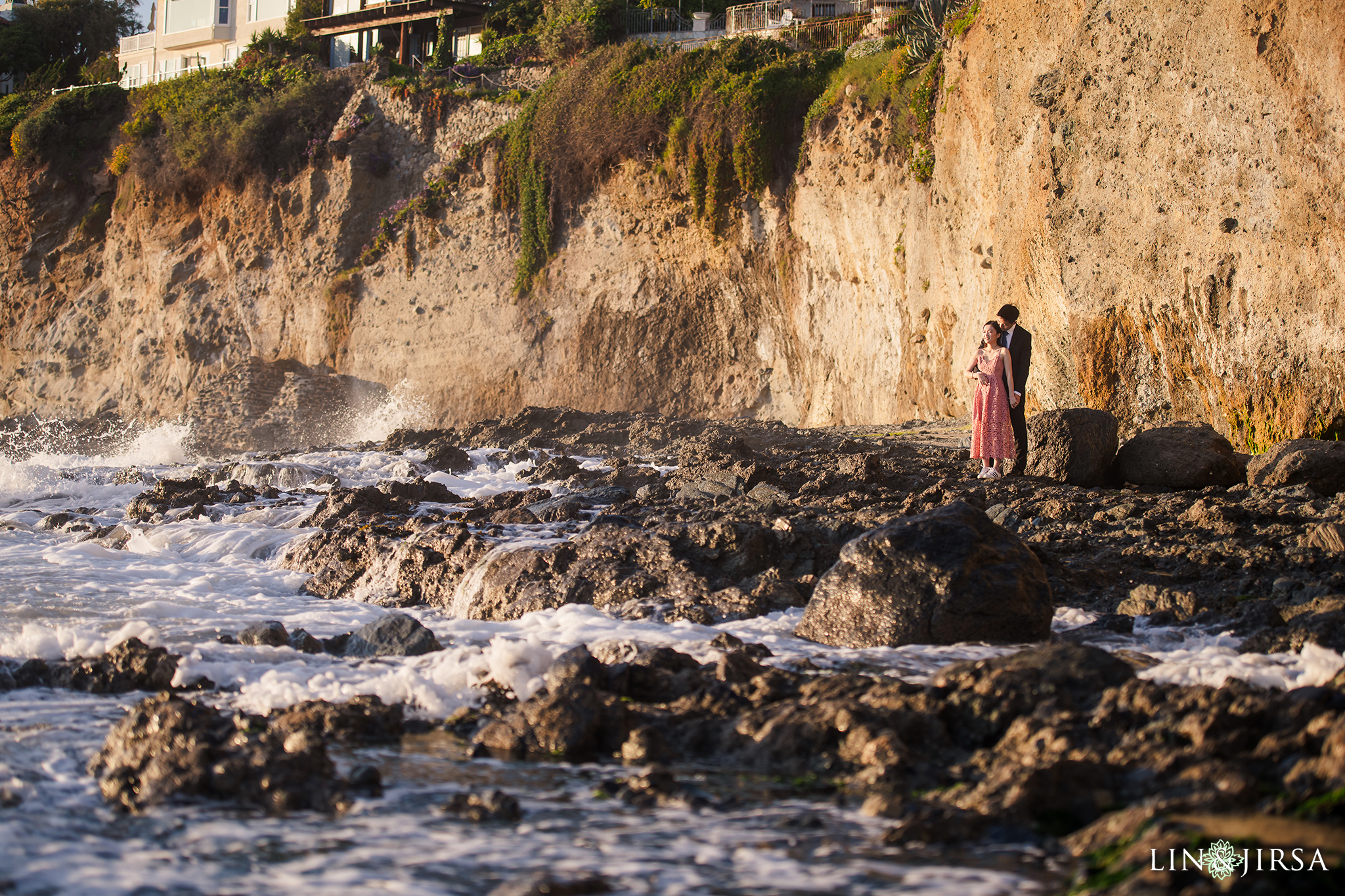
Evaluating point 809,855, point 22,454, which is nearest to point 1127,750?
point 809,855

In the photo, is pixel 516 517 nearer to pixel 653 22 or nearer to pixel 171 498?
pixel 171 498

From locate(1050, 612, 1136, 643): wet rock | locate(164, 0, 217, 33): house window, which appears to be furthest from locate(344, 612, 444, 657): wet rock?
locate(164, 0, 217, 33): house window

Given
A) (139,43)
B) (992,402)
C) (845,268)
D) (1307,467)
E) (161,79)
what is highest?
(139,43)

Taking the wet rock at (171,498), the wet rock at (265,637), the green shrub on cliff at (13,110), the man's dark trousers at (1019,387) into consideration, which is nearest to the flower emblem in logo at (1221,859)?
the wet rock at (265,637)

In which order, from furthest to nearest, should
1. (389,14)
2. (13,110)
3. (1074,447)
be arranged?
1. (389,14)
2. (13,110)
3. (1074,447)

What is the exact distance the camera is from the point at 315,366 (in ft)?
81.2

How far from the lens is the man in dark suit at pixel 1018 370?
8.86 meters

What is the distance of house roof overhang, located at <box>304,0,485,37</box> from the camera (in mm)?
28000

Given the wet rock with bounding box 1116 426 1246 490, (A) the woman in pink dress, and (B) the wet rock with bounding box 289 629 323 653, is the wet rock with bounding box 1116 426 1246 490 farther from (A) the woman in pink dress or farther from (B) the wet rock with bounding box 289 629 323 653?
(B) the wet rock with bounding box 289 629 323 653

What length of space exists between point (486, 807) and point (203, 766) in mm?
1022

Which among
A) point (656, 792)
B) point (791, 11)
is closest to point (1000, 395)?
point (656, 792)

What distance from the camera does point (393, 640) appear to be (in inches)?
212

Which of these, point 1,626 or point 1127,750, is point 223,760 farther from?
point 1,626

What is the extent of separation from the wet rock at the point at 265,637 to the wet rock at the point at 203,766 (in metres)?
1.73
